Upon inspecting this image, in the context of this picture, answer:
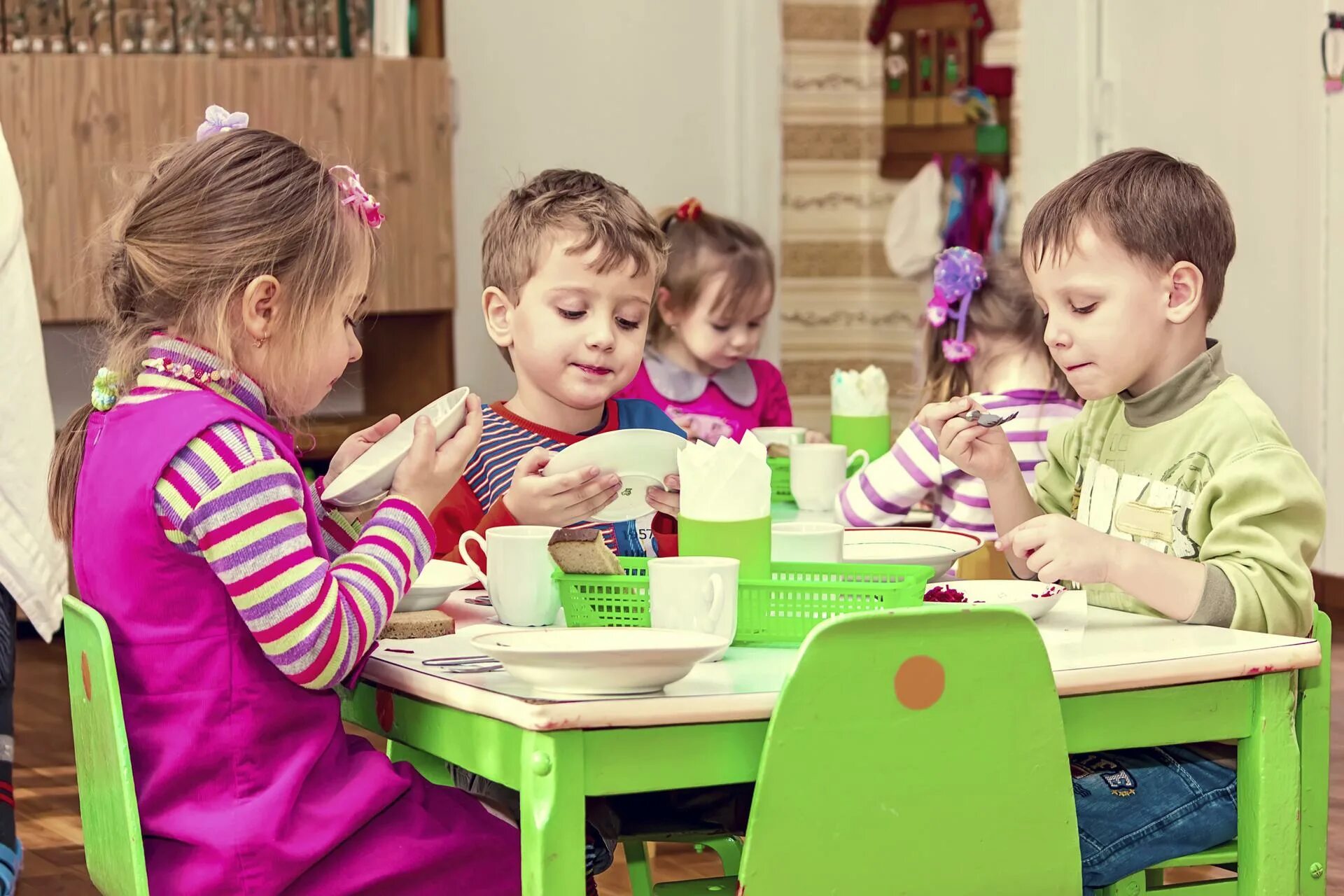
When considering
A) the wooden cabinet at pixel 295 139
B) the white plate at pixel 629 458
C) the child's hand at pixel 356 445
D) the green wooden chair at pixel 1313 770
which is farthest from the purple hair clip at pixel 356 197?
the wooden cabinet at pixel 295 139

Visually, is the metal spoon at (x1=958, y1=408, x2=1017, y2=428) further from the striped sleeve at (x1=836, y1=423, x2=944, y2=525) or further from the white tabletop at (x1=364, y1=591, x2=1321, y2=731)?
the striped sleeve at (x1=836, y1=423, x2=944, y2=525)

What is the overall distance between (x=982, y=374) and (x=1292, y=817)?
1.34 meters

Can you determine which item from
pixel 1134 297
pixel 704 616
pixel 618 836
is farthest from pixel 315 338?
pixel 1134 297

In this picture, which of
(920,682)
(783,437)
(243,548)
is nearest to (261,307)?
(243,548)

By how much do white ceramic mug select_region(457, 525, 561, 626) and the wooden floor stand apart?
117 centimetres

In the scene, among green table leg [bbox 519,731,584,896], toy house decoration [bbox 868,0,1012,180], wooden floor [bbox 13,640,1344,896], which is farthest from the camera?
toy house decoration [bbox 868,0,1012,180]

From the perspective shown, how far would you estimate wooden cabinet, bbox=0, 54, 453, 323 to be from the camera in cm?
451

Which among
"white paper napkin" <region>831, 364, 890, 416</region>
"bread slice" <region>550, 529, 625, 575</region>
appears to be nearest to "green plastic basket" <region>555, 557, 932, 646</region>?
"bread slice" <region>550, 529, 625, 575</region>

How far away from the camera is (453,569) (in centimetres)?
187

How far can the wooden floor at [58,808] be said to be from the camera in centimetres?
284

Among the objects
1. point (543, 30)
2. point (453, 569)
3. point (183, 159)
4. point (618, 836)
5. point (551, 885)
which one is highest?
point (543, 30)

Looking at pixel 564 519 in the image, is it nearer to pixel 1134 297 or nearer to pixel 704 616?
pixel 704 616

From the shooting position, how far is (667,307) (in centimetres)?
350

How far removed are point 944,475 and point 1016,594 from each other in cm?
93
